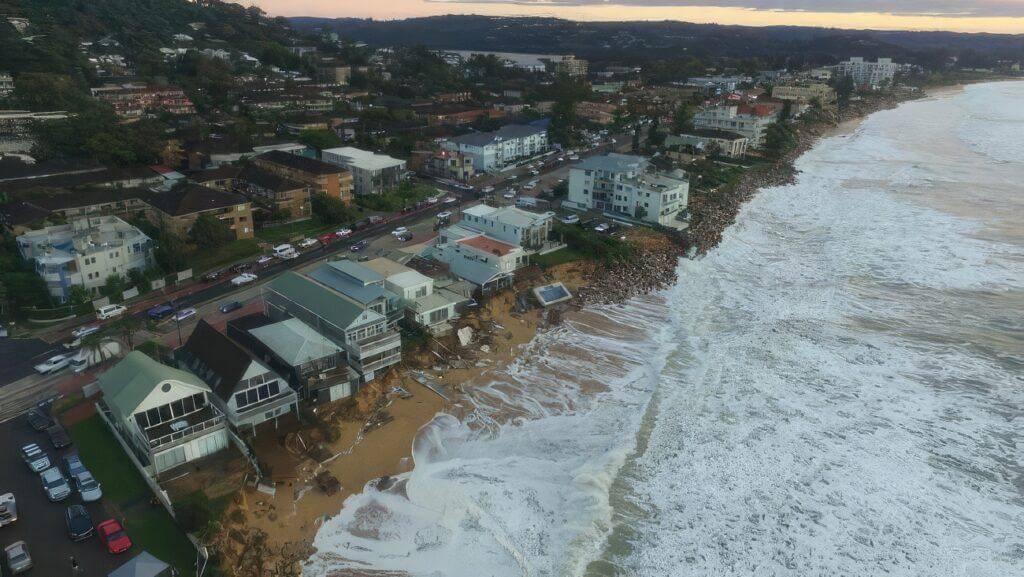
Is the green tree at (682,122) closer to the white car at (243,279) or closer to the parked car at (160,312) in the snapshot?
the white car at (243,279)

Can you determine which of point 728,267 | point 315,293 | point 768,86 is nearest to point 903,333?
point 728,267

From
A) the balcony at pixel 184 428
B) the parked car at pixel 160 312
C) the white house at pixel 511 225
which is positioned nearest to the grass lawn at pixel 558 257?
the white house at pixel 511 225

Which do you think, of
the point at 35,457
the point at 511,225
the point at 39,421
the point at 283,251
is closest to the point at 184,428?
the point at 35,457

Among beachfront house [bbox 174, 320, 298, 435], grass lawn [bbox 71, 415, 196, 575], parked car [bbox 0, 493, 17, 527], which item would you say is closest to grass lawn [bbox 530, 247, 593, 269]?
beachfront house [bbox 174, 320, 298, 435]

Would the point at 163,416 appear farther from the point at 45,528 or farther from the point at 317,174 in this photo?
the point at 317,174

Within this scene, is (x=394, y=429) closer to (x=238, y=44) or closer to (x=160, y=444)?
(x=160, y=444)

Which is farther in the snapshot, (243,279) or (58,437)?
(243,279)
